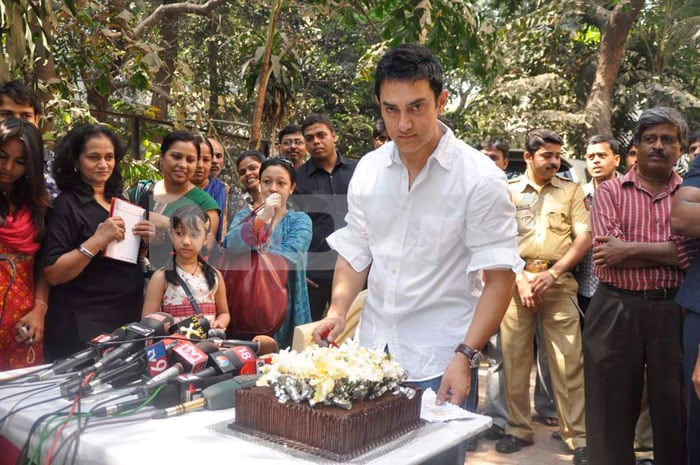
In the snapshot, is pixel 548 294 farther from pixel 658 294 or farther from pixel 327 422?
pixel 327 422

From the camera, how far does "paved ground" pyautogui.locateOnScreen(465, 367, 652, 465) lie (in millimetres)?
3838

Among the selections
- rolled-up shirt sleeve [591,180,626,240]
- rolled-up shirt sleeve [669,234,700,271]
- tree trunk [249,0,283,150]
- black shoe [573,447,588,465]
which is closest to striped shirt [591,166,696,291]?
rolled-up shirt sleeve [591,180,626,240]

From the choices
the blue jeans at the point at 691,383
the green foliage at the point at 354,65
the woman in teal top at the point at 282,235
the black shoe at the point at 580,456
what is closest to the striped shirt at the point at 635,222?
the blue jeans at the point at 691,383

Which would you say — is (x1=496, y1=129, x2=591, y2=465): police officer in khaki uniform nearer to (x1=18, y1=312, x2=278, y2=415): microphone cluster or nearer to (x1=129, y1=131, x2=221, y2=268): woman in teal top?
(x1=129, y1=131, x2=221, y2=268): woman in teal top

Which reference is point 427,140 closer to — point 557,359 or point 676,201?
point 676,201

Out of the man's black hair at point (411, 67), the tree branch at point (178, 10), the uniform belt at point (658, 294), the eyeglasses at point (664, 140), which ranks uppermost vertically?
the tree branch at point (178, 10)

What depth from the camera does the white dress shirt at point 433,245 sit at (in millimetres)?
2096

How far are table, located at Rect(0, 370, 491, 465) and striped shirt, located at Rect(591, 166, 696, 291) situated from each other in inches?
62.2

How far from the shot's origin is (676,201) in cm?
265

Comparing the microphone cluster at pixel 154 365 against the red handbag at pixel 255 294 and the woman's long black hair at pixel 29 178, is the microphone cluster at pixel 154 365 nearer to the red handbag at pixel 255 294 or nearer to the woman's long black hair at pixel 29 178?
the woman's long black hair at pixel 29 178

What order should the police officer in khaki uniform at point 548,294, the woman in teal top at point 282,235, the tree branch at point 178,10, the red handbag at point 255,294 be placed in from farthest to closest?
the tree branch at point 178,10 < the police officer in khaki uniform at point 548,294 < the woman in teal top at point 282,235 < the red handbag at point 255,294

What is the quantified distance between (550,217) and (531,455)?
1380 mm

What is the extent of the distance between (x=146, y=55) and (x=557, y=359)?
3.94m

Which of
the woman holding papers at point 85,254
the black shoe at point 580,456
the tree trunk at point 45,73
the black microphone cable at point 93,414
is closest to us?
the black microphone cable at point 93,414
